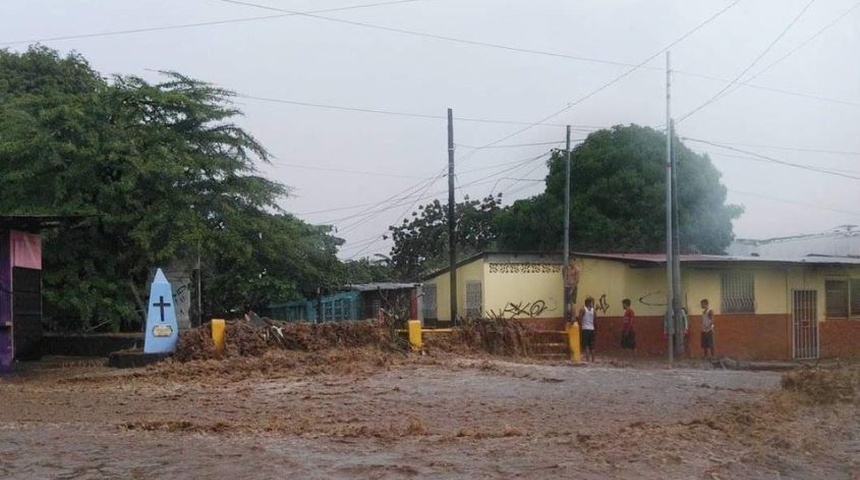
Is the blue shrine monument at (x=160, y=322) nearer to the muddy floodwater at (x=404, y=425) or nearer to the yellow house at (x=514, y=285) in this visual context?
the muddy floodwater at (x=404, y=425)

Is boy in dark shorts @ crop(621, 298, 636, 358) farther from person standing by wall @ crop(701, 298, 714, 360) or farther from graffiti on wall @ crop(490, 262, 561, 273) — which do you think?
graffiti on wall @ crop(490, 262, 561, 273)

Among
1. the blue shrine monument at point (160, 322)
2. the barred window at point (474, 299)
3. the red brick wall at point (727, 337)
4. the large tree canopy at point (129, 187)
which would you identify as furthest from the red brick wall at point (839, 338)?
the blue shrine monument at point (160, 322)

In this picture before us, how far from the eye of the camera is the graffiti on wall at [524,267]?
30.5m

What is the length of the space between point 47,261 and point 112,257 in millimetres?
1589

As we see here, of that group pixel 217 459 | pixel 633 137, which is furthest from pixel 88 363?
pixel 633 137

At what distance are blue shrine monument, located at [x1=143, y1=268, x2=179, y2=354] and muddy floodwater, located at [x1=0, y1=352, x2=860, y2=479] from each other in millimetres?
1286

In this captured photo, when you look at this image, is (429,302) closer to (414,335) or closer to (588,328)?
(588,328)

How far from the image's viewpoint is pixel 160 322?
62.0 feet

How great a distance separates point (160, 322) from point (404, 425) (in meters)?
9.39

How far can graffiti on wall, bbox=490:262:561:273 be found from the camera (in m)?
30.5

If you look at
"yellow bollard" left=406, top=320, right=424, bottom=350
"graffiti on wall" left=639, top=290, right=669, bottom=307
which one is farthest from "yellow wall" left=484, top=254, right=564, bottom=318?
"yellow bollard" left=406, top=320, right=424, bottom=350

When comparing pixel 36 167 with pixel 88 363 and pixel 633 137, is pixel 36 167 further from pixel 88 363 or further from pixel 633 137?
pixel 633 137

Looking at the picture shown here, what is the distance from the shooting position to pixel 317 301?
33531 mm

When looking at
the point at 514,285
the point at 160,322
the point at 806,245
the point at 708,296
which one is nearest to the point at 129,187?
the point at 160,322
